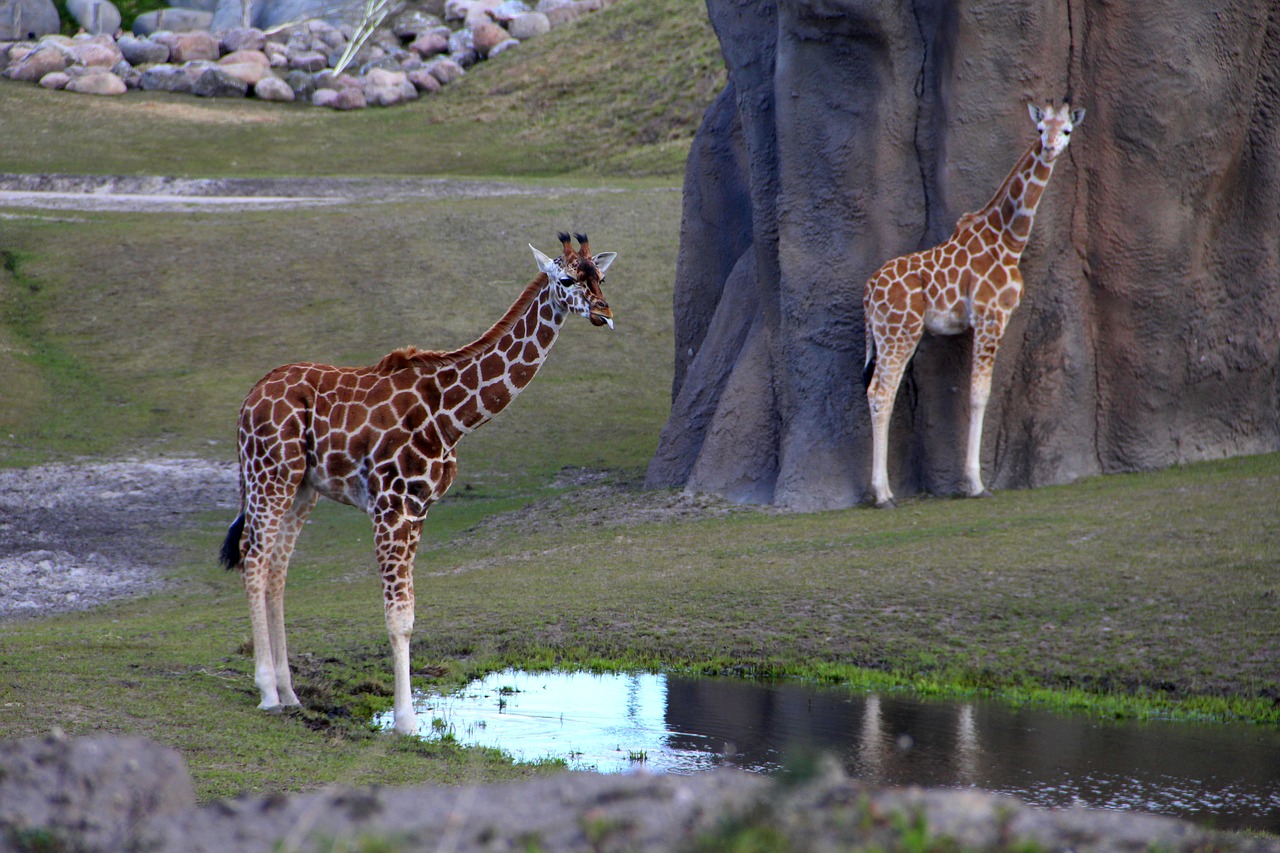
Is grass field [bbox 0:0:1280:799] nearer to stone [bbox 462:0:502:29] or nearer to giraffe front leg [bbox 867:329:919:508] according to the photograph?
giraffe front leg [bbox 867:329:919:508]

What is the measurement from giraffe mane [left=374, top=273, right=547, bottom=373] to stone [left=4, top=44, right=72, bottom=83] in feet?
119

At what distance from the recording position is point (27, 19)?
46500 millimetres

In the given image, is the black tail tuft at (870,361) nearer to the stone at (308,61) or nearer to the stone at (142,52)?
the stone at (308,61)

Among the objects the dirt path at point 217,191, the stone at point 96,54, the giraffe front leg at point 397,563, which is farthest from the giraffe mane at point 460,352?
the stone at point 96,54

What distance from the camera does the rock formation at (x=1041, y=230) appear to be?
46.0ft

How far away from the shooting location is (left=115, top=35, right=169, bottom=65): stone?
43531 mm

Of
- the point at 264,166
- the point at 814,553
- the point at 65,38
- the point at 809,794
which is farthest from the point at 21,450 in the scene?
the point at 65,38

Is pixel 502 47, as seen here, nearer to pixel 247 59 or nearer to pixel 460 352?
pixel 247 59

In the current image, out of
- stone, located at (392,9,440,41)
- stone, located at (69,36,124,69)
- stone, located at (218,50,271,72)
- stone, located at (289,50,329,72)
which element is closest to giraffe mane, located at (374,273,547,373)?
stone, located at (69,36,124,69)

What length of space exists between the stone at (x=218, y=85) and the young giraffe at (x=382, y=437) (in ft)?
116

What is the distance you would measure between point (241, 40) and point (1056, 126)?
37028 mm

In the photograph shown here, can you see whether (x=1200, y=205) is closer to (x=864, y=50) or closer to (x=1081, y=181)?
(x=1081, y=181)

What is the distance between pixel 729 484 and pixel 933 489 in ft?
6.77

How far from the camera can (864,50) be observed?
47.7ft
